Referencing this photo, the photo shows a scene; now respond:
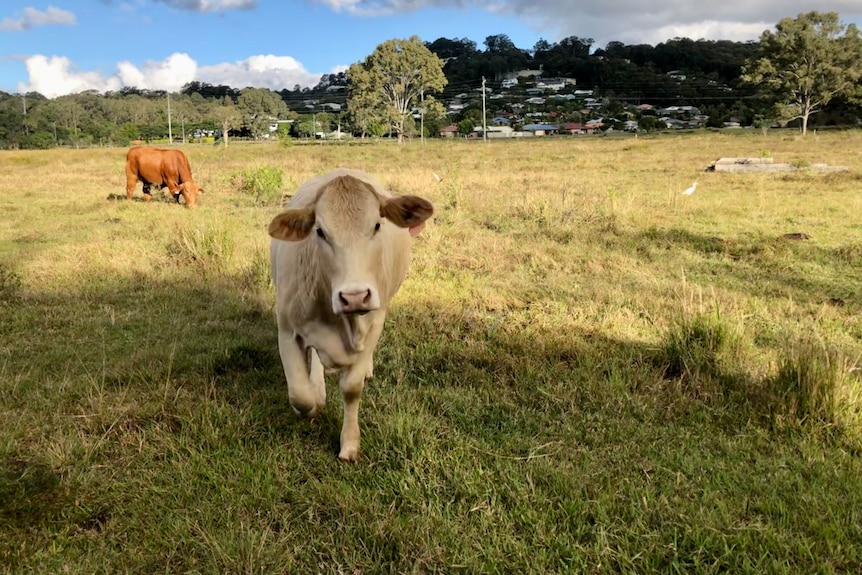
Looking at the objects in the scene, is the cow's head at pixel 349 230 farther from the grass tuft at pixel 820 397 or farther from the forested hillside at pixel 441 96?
the forested hillside at pixel 441 96

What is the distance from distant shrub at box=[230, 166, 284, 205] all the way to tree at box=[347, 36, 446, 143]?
166ft

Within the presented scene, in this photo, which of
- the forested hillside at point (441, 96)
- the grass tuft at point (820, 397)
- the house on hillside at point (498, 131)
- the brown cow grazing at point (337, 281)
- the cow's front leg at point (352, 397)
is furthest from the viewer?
the house on hillside at point (498, 131)

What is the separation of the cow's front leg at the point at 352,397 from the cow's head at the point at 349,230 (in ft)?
1.87

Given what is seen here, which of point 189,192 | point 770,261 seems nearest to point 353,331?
point 770,261

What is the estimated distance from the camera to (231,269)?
25.5 feet

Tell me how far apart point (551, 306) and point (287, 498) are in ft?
12.6

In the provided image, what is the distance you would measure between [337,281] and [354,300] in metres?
0.20

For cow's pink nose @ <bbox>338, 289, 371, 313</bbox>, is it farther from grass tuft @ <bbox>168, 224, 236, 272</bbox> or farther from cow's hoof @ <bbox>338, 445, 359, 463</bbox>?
grass tuft @ <bbox>168, 224, 236, 272</bbox>

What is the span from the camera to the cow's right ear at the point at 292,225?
2.96 meters

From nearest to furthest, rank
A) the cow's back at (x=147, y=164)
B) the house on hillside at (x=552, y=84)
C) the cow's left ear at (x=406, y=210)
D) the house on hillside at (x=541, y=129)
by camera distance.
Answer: the cow's left ear at (x=406, y=210) → the cow's back at (x=147, y=164) → the house on hillside at (x=541, y=129) → the house on hillside at (x=552, y=84)

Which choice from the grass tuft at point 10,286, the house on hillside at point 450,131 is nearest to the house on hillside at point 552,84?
the house on hillside at point 450,131

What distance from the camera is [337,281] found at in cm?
285

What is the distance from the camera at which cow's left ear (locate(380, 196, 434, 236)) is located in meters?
3.16

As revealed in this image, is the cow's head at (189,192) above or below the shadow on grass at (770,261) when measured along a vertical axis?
above
